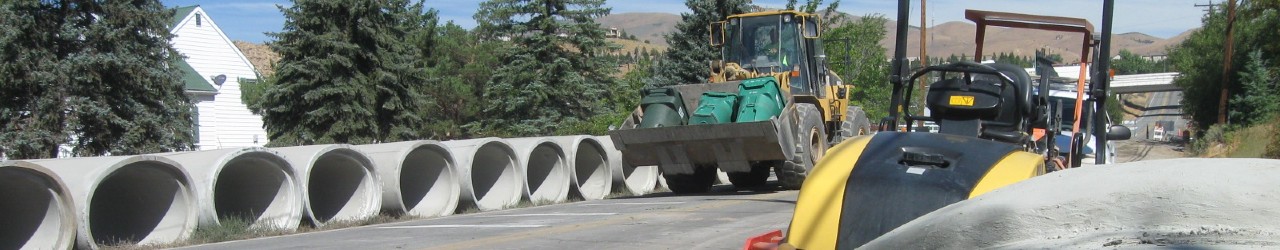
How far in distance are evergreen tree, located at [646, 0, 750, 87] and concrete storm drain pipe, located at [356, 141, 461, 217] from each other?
839 inches

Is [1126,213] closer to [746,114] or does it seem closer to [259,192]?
[259,192]

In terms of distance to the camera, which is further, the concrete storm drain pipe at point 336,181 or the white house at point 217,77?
the white house at point 217,77

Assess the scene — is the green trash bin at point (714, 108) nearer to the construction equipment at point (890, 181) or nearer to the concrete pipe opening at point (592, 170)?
the concrete pipe opening at point (592, 170)

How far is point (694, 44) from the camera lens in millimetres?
38000

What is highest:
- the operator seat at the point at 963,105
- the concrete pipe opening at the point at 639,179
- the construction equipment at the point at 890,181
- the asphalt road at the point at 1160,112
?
the operator seat at the point at 963,105

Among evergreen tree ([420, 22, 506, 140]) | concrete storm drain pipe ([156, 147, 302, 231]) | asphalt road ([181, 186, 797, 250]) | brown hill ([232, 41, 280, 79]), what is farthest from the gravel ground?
brown hill ([232, 41, 280, 79])

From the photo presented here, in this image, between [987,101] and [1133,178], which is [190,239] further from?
[1133,178]

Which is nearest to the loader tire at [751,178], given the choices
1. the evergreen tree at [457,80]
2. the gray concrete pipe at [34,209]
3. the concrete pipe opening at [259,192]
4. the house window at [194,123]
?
the concrete pipe opening at [259,192]

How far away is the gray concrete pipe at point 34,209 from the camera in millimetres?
10344

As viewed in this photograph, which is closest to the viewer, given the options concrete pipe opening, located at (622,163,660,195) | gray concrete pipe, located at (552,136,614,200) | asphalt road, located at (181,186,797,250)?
asphalt road, located at (181,186,797,250)

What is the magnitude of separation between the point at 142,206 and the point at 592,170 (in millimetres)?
8876

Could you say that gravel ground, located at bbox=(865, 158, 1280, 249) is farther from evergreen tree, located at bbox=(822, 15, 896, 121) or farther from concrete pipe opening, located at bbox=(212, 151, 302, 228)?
evergreen tree, located at bbox=(822, 15, 896, 121)

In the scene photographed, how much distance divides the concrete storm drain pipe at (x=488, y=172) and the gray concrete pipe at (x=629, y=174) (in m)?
2.34

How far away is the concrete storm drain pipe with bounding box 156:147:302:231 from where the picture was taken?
1201cm
